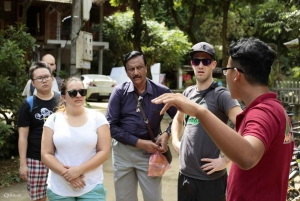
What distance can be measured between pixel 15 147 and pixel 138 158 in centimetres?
494

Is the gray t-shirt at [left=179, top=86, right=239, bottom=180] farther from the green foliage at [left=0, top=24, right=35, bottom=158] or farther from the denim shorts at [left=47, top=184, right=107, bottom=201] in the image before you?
the green foliage at [left=0, top=24, right=35, bottom=158]

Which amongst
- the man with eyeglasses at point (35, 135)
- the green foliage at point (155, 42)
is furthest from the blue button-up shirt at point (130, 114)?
the green foliage at point (155, 42)

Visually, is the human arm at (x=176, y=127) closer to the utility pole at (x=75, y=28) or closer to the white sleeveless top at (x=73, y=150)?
the white sleeveless top at (x=73, y=150)

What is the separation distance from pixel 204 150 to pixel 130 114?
3.04 ft

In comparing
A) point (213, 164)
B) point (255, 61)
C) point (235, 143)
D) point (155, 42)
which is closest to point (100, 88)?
point (155, 42)

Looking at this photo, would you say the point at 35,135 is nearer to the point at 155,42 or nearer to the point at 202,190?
the point at 202,190

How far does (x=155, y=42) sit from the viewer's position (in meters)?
27.0

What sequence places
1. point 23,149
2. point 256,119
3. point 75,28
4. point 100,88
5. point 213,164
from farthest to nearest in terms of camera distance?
point 100,88 → point 75,28 → point 23,149 → point 213,164 → point 256,119

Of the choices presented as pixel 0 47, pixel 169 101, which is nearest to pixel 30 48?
pixel 0 47

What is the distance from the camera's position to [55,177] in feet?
11.9

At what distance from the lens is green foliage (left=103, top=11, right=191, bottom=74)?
2783 cm

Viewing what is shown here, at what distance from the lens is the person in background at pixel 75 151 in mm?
3566

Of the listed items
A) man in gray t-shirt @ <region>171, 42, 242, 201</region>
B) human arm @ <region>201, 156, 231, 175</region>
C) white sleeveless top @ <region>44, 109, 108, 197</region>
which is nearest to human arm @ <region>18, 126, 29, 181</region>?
white sleeveless top @ <region>44, 109, 108, 197</region>

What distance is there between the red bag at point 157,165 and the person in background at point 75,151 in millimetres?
593
